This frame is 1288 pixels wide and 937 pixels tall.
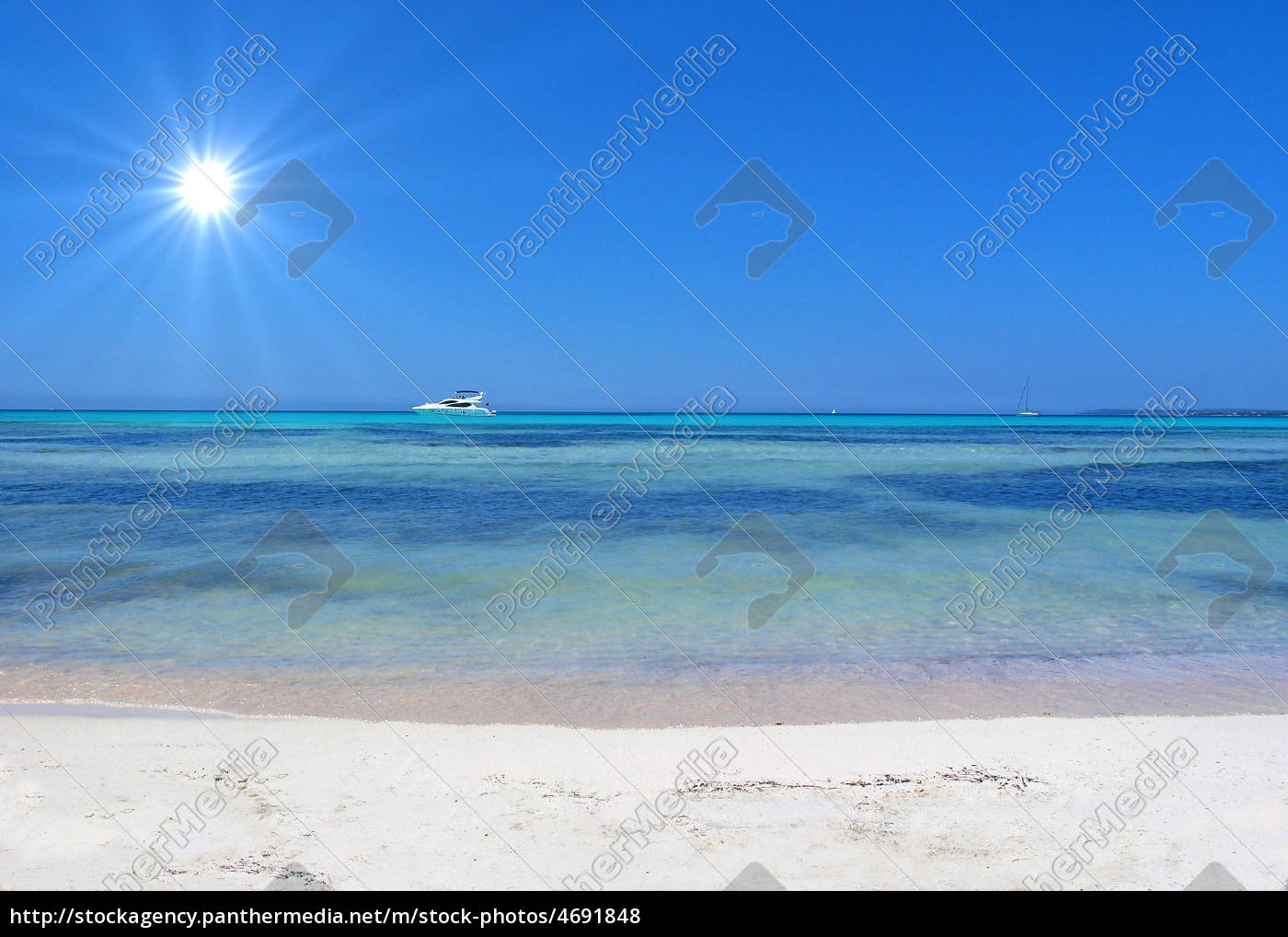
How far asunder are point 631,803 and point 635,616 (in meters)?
4.62

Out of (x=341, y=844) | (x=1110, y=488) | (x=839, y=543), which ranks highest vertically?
(x=1110, y=488)

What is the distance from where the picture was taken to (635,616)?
8906 mm

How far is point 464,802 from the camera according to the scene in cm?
427

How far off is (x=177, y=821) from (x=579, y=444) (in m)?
46.6

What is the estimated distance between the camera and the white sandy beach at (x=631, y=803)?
3555mm

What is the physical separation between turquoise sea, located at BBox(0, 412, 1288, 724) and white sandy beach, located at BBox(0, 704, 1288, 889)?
2.24 feet

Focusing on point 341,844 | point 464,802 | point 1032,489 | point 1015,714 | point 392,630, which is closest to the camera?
point 341,844

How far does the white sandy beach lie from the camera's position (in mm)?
3555

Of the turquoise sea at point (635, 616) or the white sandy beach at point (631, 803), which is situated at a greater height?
the turquoise sea at point (635, 616)

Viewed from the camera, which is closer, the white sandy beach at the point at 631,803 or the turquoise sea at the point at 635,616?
the white sandy beach at the point at 631,803

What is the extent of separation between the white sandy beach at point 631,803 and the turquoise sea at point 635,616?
0.68m

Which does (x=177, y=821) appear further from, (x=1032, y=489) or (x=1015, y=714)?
(x=1032, y=489)

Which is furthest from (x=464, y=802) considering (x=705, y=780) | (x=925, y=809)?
(x=925, y=809)

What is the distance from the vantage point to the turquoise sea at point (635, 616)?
21.1 feet
